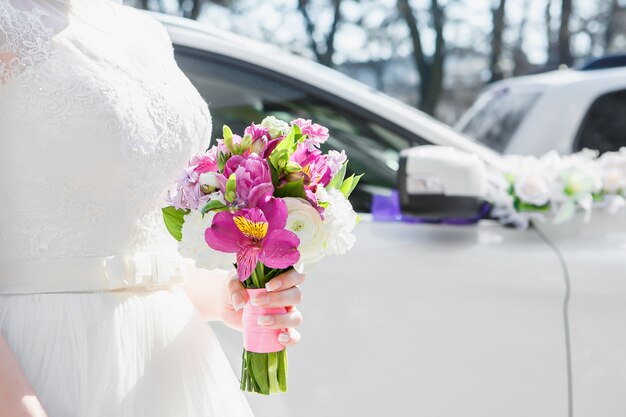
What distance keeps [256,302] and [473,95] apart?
726 inches

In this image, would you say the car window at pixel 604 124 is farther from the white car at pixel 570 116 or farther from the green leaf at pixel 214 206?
the green leaf at pixel 214 206

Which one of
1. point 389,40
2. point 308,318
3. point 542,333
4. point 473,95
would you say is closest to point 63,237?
point 308,318

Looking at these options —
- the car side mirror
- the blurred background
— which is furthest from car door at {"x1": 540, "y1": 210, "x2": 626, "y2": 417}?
the blurred background

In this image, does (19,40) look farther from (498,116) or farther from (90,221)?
(498,116)

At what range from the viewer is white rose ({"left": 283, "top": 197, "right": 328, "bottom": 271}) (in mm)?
1329

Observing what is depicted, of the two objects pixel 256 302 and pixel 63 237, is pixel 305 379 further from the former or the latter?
pixel 63 237

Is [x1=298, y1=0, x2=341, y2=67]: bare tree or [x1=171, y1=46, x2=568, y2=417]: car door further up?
[x1=298, y1=0, x2=341, y2=67]: bare tree

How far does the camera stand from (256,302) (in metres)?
1.41

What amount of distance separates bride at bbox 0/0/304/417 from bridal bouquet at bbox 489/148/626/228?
1.21m

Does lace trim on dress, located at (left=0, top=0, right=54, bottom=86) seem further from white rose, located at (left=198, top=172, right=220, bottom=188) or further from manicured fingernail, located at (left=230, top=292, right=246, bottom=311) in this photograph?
manicured fingernail, located at (left=230, top=292, right=246, bottom=311)

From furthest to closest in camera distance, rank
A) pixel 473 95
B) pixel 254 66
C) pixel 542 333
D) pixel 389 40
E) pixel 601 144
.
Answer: pixel 473 95
pixel 389 40
pixel 601 144
pixel 254 66
pixel 542 333

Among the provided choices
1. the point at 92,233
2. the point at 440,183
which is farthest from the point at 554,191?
the point at 92,233

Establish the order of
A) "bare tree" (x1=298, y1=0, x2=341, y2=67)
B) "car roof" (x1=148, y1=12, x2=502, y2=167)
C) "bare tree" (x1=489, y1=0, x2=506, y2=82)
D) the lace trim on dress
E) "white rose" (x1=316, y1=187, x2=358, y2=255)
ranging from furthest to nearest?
"bare tree" (x1=298, y1=0, x2=341, y2=67) < "bare tree" (x1=489, y1=0, x2=506, y2=82) < "car roof" (x1=148, y1=12, x2=502, y2=167) < "white rose" (x1=316, y1=187, x2=358, y2=255) < the lace trim on dress

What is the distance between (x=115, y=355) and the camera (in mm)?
1361
